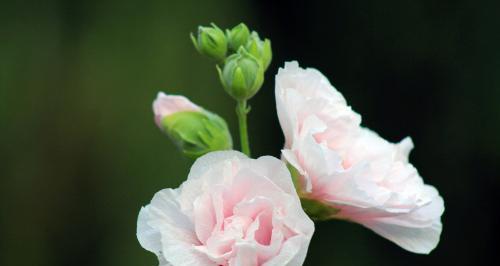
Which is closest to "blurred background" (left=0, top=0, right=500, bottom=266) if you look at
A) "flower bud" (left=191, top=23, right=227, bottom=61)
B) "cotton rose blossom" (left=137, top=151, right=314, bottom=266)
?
"flower bud" (left=191, top=23, right=227, bottom=61)

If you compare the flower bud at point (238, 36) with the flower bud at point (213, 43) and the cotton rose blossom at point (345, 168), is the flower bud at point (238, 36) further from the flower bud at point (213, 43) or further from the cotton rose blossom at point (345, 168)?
the cotton rose blossom at point (345, 168)

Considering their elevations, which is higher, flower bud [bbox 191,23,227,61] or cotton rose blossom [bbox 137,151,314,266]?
flower bud [bbox 191,23,227,61]

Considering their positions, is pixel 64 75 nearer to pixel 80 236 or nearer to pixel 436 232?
pixel 80 236

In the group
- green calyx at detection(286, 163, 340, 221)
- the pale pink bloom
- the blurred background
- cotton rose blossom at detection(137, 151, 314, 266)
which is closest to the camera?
cotton rose blossom at detection(137, 151, 314, 266)

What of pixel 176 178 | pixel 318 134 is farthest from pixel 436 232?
pixel 176 178

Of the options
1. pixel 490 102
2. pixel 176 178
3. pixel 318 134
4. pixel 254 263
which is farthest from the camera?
pixel 490 102

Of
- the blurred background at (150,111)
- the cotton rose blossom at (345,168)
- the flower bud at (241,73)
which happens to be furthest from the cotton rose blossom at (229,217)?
the blurred background at (150,111)

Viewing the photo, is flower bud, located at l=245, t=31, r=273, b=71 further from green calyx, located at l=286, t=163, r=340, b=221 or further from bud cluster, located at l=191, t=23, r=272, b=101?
green calyx, located at l=286, t=163, r=340, b=221
